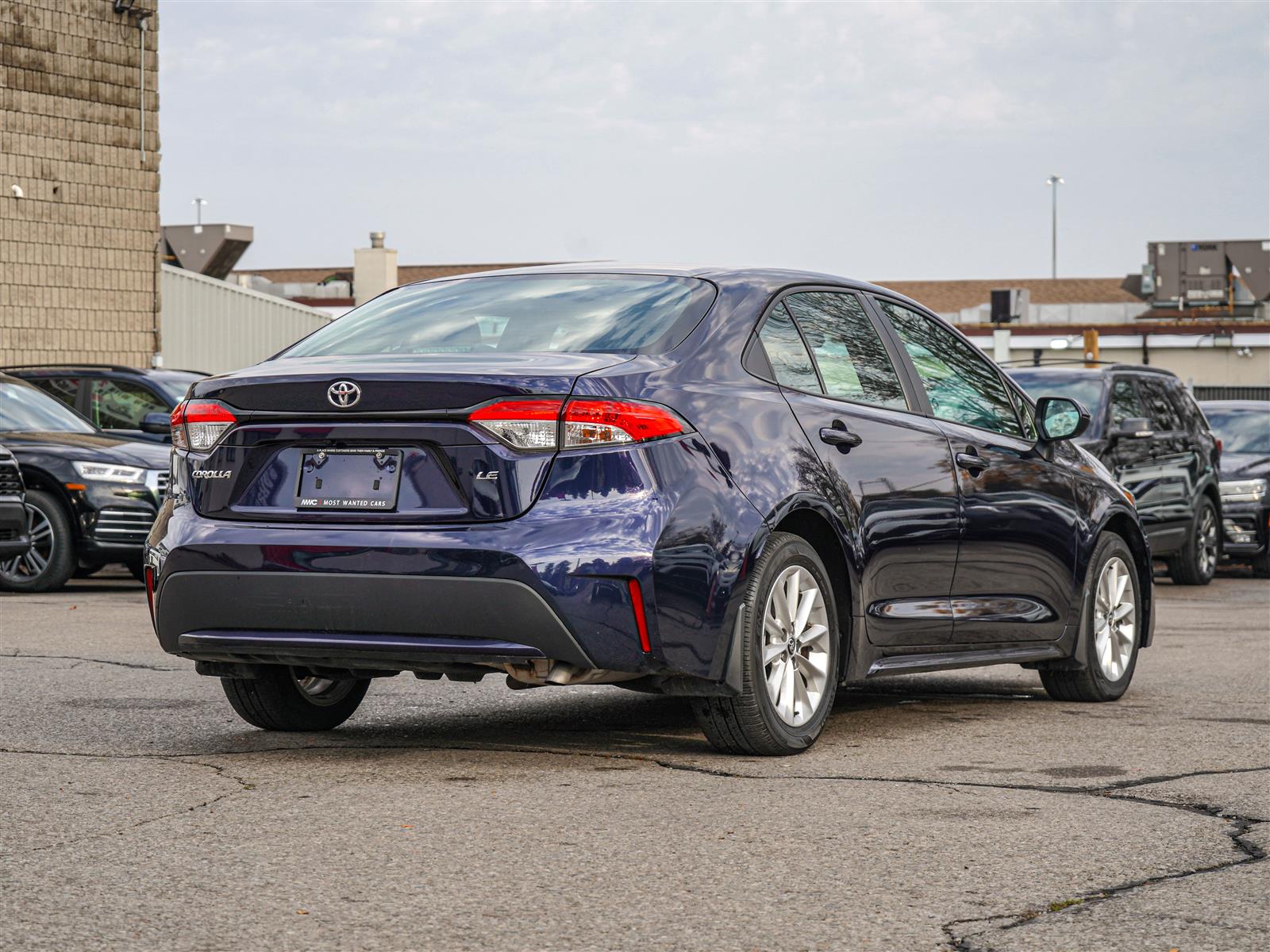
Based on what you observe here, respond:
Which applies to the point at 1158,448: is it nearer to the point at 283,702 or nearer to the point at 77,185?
the point at 283,702

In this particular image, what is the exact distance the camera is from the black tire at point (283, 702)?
6738 mm

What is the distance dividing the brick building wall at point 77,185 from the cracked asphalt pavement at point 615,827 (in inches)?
765

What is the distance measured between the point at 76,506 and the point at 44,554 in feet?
1.39

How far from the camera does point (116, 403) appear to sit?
16.3 m

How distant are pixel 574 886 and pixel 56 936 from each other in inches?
44.9

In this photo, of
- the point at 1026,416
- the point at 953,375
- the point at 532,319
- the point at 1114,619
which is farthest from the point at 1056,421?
the point at 532,319

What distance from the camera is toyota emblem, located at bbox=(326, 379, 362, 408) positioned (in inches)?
228

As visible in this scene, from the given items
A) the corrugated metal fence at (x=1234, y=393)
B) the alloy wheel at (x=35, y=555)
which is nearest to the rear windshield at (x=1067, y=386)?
the alloy wheel at (x=35, y=555)

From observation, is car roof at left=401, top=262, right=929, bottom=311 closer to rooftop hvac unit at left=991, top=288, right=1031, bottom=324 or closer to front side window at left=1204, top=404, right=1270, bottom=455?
front side window at left=1204, top=404, right=1270, bottom=455

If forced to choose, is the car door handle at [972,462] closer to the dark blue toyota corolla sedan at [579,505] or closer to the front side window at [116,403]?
the dark blue toyota corolla sedan at [579,505]

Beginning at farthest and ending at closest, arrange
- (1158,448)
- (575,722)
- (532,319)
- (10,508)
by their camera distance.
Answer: (1158,448) < (10,508) < (575,722) < (532,319)

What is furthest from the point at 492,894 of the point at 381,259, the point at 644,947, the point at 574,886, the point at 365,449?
the point at 381,259

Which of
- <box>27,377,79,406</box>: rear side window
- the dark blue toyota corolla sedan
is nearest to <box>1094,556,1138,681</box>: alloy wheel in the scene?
the dark blue toyota corolla sedan

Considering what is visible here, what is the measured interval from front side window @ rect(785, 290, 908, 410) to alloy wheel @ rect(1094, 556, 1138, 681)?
1675 millimetres
